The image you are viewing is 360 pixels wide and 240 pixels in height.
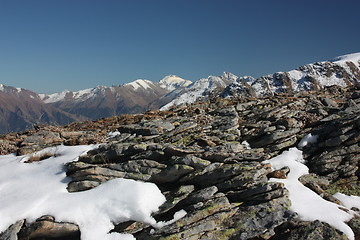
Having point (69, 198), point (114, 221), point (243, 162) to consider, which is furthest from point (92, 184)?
point (243, 162)

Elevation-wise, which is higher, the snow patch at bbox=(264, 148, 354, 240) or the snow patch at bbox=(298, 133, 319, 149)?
the snow patch at bbox=(298, 133, 319, 149)

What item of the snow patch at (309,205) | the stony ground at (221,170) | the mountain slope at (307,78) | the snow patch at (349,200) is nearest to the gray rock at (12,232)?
the stony ground at (221,170)

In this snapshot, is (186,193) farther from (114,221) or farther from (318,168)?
(318,168)

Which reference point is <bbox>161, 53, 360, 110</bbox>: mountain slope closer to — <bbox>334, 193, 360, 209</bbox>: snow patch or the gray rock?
<bbox>334, 193, 360, 209</bbox>: snow patch

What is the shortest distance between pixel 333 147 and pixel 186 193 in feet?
30.4

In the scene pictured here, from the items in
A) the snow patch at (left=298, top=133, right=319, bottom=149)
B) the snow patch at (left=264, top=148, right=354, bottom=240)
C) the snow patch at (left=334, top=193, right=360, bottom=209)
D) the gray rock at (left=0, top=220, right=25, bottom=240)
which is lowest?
the snow patch at (left=334, top=193, right=360, bottom=209)

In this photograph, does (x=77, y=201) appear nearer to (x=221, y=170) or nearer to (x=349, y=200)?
(x=221, y=170)

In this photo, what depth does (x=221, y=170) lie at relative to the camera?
10703mm

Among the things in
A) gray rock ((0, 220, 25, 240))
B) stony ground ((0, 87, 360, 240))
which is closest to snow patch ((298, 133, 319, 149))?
stony ground ((0, 87, 360, 240))

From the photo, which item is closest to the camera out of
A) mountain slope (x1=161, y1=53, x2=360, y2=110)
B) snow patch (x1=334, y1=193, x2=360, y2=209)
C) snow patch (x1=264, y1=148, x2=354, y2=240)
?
snow patch (x1=264, y1=148, x2=354, y2=240)

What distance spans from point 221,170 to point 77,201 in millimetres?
6152

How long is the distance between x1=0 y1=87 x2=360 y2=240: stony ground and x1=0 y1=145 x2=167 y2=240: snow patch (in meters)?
0.34

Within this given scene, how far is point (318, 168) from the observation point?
12719 millimetres

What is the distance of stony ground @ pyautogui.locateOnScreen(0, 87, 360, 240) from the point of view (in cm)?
864
